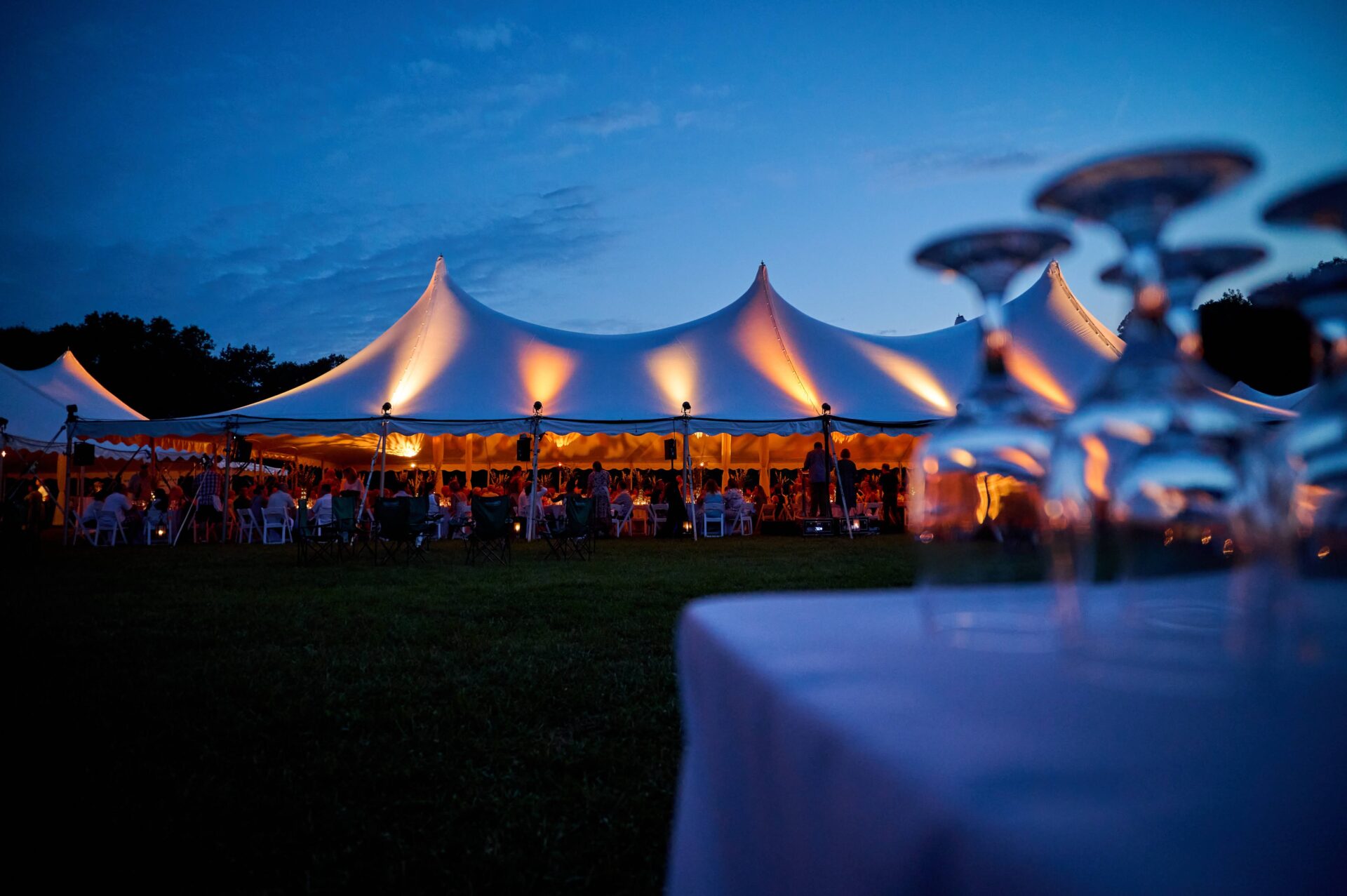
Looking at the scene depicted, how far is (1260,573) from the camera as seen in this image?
551 millimetres

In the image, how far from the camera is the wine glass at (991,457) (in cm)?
82

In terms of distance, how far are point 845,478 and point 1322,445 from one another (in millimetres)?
16860

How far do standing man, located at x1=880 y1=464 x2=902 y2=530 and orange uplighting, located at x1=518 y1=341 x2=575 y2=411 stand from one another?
296 inches

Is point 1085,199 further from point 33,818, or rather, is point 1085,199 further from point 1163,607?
point 33,818

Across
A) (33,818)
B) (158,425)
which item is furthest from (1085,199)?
(158,425)

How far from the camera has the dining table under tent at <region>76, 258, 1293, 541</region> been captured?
16.8 m

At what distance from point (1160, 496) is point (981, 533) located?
197mm

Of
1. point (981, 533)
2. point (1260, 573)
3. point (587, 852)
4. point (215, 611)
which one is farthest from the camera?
point (215, 611)

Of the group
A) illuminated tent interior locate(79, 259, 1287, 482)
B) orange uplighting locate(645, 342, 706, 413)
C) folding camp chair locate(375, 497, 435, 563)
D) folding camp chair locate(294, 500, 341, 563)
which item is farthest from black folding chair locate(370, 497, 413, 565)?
orange uplighting locate(645, 342, 706, 413)

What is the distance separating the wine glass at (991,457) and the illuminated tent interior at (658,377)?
1578 cm

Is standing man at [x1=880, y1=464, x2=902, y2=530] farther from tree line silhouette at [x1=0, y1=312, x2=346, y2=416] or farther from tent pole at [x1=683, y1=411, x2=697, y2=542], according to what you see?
tree line silhouette at [x1=0, y1=312, x2=346, y2=416]

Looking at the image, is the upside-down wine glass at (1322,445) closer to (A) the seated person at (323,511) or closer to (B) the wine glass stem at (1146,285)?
(B) the wine glass stem at (1146,285)

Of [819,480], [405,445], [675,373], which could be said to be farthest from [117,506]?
[819,480]

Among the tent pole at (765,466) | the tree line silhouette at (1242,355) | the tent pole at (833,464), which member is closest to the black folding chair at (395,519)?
the tent pole at (833,464)
